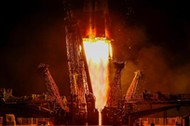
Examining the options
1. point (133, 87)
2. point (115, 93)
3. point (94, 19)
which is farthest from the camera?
point (133, 87)

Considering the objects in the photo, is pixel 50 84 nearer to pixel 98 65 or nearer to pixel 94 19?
pixel 98 65

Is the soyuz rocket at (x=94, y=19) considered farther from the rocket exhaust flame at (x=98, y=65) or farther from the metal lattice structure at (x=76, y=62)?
the metal lattice structure at (x=76, y=62)

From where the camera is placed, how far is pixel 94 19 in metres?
46.2

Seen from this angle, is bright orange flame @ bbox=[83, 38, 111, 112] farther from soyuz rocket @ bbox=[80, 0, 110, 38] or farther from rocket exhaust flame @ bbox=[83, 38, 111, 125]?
soyuz rocket @ bbox=[80, 0, 110, 38]

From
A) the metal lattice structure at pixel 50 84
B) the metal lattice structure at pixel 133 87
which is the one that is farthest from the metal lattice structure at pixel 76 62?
the metal lattice structure at pixel 133 87

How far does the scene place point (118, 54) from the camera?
4900cm

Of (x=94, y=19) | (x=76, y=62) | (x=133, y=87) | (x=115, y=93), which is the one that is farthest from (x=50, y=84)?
(x=133, y=87)

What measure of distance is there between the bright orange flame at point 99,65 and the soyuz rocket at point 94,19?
77 cm

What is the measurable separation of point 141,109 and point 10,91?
13.6 metres

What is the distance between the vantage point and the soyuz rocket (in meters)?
45.8

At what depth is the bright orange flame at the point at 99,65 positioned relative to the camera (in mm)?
47188

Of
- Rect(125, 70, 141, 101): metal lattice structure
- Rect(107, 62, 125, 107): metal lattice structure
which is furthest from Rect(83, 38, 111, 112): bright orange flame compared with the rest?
Rect(107, 62, 125, 107): metal lattice structure

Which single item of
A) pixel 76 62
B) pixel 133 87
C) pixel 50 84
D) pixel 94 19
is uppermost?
pixel 94 19

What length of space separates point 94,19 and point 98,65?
513 cm
